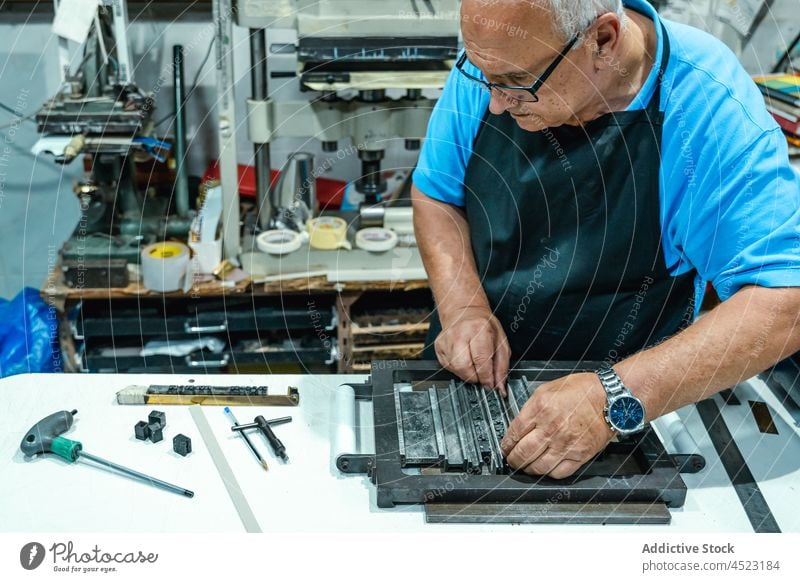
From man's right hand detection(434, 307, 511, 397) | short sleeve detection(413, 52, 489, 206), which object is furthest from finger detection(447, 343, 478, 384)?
short sleeve detection(413, 52, 489, 206)

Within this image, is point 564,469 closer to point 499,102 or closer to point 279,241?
point 499,102

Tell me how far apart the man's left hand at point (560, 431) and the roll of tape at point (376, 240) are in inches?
59.0

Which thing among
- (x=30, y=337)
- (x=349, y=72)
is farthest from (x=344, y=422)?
(x=30, y=337)

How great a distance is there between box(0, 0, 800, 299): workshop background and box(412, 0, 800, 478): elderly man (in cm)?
158

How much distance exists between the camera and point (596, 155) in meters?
1.62

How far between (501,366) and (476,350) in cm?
6

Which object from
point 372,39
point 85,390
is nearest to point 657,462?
point 85,390

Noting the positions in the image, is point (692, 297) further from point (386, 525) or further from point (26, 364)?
point (26, 364)

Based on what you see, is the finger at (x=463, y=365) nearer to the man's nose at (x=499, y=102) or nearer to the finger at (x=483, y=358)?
the finger at (x=483, y=358)

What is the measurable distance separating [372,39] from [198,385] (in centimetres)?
123

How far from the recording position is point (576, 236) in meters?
1.70

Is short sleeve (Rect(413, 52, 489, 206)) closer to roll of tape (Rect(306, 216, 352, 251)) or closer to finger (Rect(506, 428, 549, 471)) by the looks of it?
finger (Rect(506, 428, 549, 471))

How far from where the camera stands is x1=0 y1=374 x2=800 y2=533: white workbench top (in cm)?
132

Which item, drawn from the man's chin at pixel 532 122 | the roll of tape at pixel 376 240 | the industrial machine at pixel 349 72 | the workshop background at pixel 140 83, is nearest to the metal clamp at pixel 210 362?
the industrial machine at pixel 349 72
